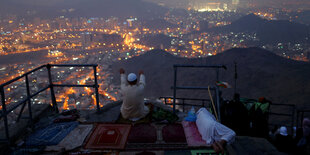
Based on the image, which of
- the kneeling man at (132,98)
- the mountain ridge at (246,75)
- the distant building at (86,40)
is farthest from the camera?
the distant building at (86,40)

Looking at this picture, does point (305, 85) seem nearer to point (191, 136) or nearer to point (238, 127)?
point (238, 127)

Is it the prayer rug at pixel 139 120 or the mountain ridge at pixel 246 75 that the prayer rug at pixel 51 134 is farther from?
the mountain ridge at pixel 246 75

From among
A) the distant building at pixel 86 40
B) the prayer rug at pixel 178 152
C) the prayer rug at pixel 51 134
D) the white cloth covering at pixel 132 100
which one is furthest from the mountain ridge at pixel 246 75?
the distant building at pixel 86 40

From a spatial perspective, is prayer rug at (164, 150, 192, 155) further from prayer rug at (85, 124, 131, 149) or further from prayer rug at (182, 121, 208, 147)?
prayer rug at (85, 124, 131, 149)

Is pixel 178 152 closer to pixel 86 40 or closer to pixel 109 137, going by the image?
pixel 109 137

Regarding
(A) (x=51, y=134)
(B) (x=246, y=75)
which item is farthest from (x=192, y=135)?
(B) (x=246, y=75)

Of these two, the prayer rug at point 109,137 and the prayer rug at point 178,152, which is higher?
the prayer rug at point 109,137

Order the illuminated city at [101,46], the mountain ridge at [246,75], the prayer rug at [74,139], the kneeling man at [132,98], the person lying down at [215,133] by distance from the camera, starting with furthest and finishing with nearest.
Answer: the illuminated city at [101,46], the mountain ridge at [246,75], the kneeling man at [132,98], the prayer rug at [74,139], the person lying down at [215,133]
